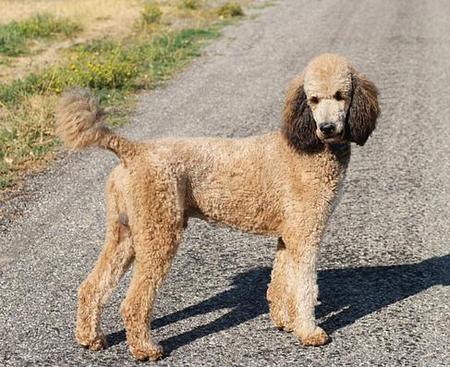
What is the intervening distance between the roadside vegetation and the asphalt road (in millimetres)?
566

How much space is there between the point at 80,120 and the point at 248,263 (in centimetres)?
235

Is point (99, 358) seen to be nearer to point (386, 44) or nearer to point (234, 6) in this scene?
point (386, 44)

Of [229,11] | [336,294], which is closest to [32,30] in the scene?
[229,11]

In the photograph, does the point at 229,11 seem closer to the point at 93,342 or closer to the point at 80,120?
the point at 80,120

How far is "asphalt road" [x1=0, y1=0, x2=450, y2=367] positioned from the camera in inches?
203

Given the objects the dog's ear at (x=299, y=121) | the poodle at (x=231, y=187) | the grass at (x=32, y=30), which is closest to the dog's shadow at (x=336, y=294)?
the poodle at (x=231, y=187)

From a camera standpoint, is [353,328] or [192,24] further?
[192,24]

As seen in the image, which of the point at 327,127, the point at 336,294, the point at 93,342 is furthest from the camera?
the point at 336,294

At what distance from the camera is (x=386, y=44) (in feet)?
54.6

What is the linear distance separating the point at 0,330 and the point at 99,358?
85cm

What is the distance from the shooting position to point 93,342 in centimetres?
511

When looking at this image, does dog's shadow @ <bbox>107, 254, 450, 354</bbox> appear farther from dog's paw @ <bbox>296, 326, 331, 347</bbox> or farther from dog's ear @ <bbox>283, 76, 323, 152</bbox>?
dog's ear @ <bbox>283, 76, 323, 152</bbox>

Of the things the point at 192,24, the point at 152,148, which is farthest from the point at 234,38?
the point at 152,148

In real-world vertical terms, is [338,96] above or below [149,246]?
above
